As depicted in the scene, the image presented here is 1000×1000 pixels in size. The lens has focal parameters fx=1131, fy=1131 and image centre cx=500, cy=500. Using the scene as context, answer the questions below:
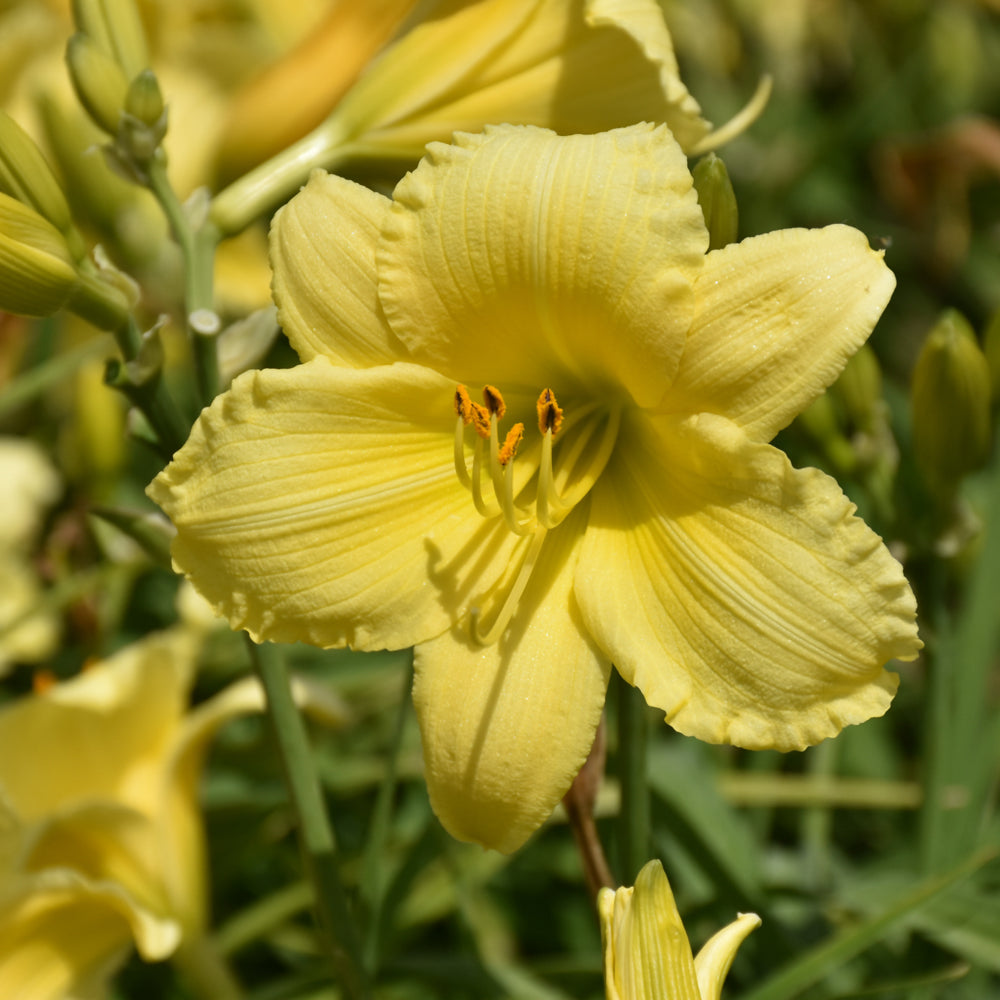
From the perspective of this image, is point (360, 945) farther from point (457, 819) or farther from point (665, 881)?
point (665, 881)

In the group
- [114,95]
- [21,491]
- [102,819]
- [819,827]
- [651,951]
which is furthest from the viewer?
[21,491]

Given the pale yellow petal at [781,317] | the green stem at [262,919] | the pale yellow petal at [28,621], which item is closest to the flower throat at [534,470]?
the pale yellow petal at [781,317]

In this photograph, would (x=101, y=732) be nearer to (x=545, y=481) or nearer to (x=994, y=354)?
(x=545, y=481)

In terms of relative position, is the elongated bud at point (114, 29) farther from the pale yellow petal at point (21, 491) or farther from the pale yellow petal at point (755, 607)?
the pale yellow petal at point (21, 491)

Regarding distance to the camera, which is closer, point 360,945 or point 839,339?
point 839,339

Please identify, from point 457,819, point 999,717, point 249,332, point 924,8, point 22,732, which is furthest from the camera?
point 924,8

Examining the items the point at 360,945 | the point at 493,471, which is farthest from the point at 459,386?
the point at 360,945

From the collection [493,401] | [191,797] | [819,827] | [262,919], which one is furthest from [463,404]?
→ [819,827]
